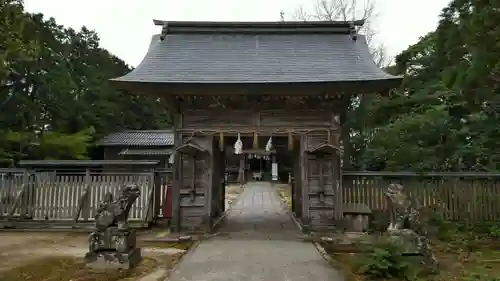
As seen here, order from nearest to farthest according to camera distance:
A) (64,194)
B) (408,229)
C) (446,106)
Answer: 1. (408,229)
2. (64,194)
3. (446,106)

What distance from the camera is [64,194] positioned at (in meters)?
10.8

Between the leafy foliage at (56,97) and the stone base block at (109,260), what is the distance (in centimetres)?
332

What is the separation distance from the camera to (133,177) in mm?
11039

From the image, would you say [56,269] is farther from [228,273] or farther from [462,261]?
[462,261]

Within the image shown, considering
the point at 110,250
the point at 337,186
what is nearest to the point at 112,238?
the point at 110,250

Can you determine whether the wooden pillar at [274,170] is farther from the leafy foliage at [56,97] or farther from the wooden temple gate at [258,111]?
the wooden temple gate at [258,111]

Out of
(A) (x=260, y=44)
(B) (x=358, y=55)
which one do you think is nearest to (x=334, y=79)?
(B) (x=358, y=55)

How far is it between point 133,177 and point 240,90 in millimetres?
4174

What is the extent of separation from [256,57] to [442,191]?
20.9 feet

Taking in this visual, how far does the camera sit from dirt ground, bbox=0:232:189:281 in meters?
6.79

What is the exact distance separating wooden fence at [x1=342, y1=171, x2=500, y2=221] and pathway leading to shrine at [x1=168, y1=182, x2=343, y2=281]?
2147mm

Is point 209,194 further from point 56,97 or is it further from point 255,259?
point 56,97

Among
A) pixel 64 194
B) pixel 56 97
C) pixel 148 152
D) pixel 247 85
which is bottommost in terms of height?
pixel 64 194

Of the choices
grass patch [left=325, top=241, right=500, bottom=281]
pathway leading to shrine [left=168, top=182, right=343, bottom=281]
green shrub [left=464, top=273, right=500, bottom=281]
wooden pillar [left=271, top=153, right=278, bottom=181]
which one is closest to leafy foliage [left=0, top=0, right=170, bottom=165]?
pathway leading to shrine [left=168, top=182, right=343, bottom=281]
